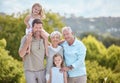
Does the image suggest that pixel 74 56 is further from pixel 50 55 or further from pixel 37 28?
pixel 37 28

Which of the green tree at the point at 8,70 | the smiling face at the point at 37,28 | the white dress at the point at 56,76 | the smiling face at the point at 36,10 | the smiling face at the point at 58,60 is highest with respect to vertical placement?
the smiling face at the point at 36,10

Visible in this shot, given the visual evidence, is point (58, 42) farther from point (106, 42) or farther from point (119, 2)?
point (119, 2)

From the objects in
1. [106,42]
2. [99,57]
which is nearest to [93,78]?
[99,57]

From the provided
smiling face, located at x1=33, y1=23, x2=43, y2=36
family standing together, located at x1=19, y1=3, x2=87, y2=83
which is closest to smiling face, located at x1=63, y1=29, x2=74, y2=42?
family standing together, located at x1=19, y1=3, x2=87, y2=83

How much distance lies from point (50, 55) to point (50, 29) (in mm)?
32230

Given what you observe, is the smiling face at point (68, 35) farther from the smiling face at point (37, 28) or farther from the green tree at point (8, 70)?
the green tree at point (8, 70)

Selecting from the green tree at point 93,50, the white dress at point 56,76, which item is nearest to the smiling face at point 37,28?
the white dress at point 56,76

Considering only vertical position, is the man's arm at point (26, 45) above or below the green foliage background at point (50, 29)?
above

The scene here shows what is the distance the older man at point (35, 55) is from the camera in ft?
21.3

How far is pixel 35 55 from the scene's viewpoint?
6520mm

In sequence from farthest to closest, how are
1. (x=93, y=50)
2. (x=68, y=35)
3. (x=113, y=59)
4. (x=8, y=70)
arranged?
(x=93, y=50), (x=113, y=59), (x=8, y=70), (x=68, y=35)

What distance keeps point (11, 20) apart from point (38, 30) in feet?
113

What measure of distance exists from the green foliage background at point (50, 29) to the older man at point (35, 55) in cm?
265

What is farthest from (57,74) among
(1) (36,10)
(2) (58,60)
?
(1) (36,10)
